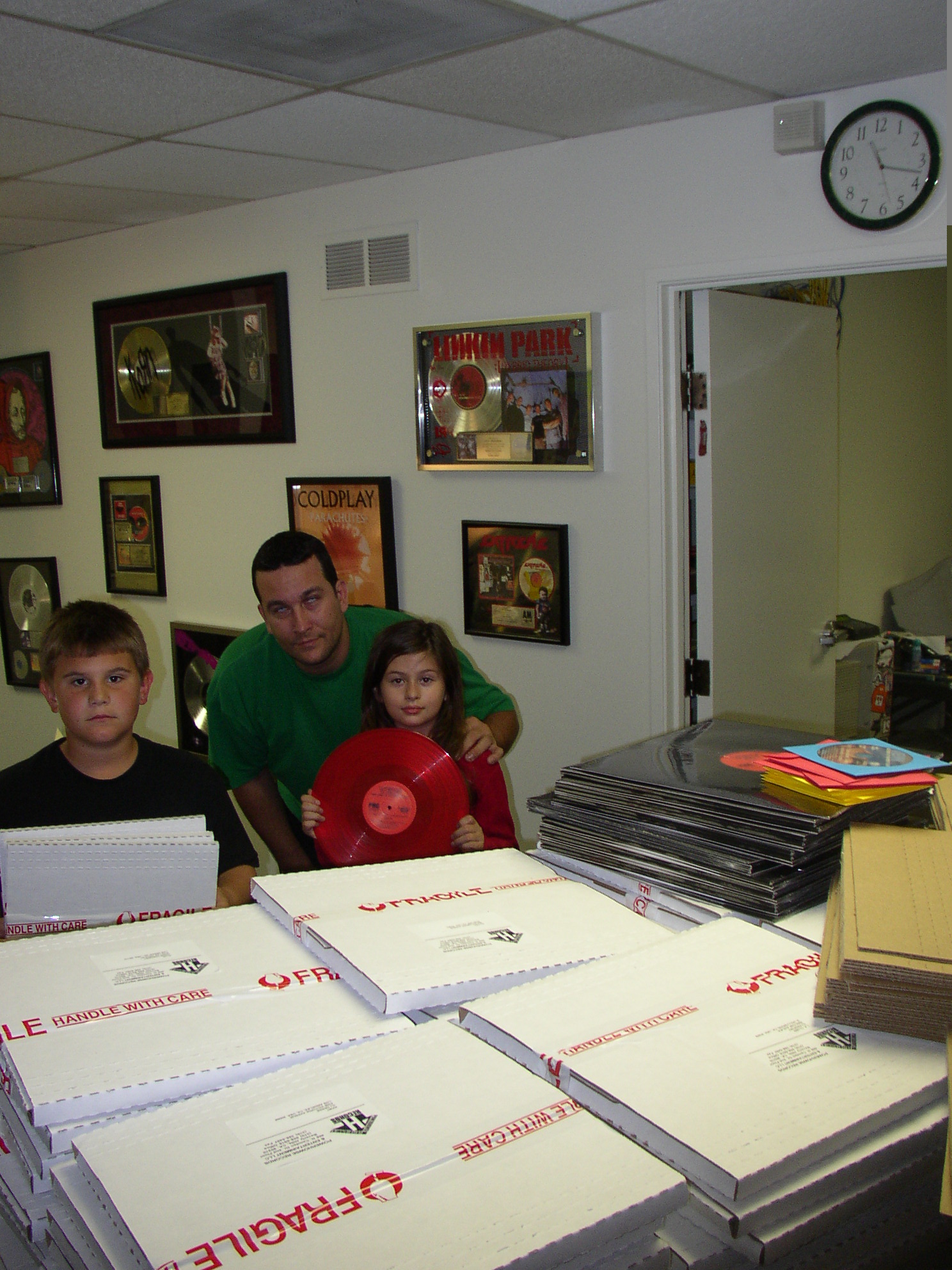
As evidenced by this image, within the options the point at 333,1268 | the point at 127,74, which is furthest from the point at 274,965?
the point at 127,74

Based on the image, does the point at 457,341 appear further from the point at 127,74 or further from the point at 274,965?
the point at 274,965

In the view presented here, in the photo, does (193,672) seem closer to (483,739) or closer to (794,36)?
(483,739)

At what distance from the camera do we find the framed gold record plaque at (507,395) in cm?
313

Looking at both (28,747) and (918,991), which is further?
(28,747)

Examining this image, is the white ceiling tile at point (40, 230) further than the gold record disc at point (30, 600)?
No

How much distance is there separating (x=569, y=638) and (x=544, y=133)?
1.42m

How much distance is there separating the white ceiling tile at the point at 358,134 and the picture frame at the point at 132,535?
171 centimetres

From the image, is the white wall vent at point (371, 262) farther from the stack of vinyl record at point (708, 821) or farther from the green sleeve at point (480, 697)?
the stack of vinyl record at point (708, 821)

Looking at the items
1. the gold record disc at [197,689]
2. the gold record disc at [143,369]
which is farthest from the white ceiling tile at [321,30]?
the gold record disc at [197,689]

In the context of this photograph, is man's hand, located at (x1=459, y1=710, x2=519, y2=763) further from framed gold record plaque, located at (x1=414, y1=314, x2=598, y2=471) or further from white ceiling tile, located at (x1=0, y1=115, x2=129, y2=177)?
white ceiling tile, located at (x1=0, y1=115, x2=129, y2=177)

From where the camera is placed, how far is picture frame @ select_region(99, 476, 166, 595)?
4.42 metres

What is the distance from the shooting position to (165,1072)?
940mm

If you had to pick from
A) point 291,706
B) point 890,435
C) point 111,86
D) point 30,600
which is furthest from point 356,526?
point 890,435

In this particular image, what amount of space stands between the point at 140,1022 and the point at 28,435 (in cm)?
438
